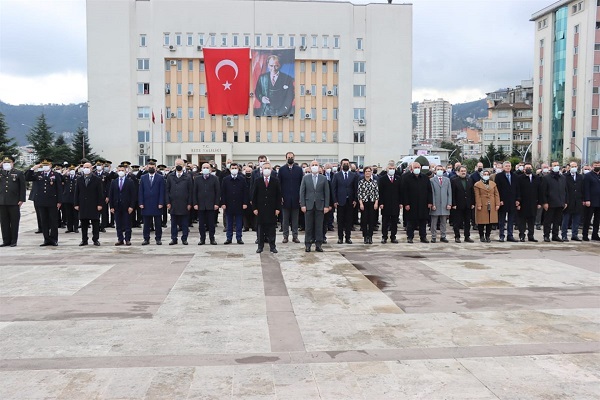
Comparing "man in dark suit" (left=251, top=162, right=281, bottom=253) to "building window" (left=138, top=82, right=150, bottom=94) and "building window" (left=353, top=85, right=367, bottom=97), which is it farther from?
"building window" (left=353, top=85, right=367, bottom=97)

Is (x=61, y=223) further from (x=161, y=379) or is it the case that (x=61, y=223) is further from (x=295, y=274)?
(x=161, y=379)

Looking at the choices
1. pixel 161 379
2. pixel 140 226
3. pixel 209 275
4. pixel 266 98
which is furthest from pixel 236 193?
pixel 266 98

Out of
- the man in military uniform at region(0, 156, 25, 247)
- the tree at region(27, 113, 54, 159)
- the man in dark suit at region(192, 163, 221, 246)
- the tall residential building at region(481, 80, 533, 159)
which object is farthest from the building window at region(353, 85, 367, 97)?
the tall residential building at region(481, 80, 533, 159)

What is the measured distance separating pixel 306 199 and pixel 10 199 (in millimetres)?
7165

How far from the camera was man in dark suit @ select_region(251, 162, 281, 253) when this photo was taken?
1276 centimetres

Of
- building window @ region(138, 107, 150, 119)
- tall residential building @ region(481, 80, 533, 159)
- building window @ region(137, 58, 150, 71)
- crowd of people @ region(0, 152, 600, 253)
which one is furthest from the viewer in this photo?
tall residential building @ region(481, 80, 533, 159)

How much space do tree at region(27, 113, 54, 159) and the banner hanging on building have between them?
2043 cm

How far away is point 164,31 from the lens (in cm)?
5856

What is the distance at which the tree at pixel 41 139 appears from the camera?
5381 cm

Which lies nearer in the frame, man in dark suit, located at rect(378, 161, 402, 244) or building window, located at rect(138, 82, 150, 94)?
man in dark suit, located at rect(378, 161, 402, 244)

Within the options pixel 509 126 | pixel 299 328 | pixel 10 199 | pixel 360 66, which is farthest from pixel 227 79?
pixel 509 126

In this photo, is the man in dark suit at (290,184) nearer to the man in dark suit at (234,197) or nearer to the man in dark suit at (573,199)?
the man in dark suit at (234,197)

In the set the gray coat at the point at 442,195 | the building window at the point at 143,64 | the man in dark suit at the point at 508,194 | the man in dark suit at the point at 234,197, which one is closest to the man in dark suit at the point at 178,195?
the man in dark suit at the point at 234,197

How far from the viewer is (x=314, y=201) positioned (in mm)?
13180
